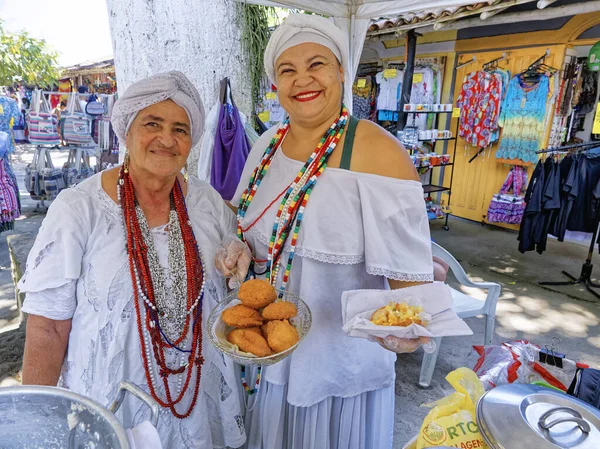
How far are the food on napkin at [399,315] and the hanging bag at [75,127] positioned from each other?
28.6ft

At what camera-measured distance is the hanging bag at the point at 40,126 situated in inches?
324

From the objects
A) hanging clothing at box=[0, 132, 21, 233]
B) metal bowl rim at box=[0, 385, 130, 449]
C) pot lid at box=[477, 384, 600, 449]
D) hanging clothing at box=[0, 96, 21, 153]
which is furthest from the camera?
hanging clothing at box=[0, 96, 21, 153]

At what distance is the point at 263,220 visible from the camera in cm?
173

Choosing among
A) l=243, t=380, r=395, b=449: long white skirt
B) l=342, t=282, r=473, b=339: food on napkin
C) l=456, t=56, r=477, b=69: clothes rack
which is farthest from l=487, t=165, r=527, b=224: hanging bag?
l=342, t=282, r=473, b=339: food on napkin

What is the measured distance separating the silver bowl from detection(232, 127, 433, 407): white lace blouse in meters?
0.11

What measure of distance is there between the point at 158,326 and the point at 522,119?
6.87m

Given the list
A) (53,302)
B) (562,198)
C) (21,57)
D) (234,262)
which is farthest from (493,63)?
(21,57)

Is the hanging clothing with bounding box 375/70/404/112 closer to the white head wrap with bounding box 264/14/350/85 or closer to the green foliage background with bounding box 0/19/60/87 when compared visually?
the white head wrap with bounding box 264/14/350/85

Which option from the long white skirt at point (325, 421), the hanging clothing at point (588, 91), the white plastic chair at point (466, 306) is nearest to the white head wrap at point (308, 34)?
the long white skirt at point (325, 421)

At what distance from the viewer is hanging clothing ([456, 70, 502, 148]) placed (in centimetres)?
670

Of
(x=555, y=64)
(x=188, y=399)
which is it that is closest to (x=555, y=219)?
(x=555, y=64)

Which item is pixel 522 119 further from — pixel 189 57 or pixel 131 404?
pixel 131 404

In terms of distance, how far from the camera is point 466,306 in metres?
3.23

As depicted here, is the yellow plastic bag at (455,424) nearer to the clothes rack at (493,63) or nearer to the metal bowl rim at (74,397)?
the metal bowl rim at (74,397)
